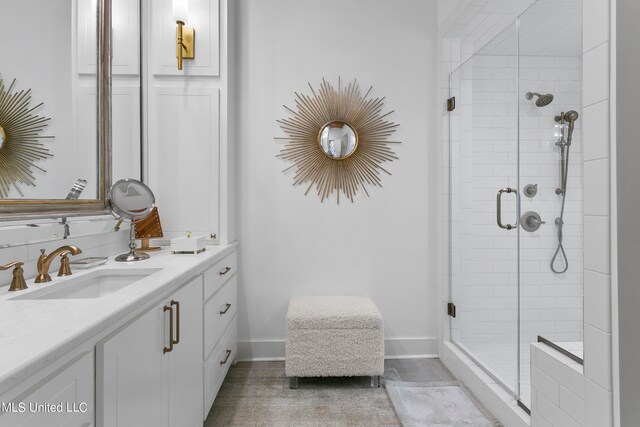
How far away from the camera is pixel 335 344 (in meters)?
2.02

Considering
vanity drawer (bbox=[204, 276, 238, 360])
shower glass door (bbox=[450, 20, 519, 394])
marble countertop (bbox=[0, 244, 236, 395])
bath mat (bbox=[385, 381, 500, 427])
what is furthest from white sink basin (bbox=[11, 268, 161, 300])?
shower glass door (bbox=[450, 20, 519, 394])

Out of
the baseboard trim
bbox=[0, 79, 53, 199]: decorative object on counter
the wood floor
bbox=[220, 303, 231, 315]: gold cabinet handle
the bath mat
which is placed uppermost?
bbox=[0, 79, 53, 199]: decorative object on counter

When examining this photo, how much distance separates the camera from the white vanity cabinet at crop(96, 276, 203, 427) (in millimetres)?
825

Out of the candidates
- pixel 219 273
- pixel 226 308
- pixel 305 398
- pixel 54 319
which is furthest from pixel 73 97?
pixel 305 398

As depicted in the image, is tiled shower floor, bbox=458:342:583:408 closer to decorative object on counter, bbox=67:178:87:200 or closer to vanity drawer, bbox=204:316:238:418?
vanity drawer, bbox=204:316:238:418

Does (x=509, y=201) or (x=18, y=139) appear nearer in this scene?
(x=18, y=139)

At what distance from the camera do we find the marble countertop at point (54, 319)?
22.4 inches

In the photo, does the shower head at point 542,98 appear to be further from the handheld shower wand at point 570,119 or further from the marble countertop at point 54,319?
the marble countertop at point 54,319

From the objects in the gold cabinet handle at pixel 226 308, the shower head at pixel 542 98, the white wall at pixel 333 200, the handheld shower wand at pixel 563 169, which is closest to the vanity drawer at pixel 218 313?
the gold cabinet handle at pixel 226 308

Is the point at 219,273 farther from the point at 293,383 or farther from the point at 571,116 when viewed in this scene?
the point at 571,116

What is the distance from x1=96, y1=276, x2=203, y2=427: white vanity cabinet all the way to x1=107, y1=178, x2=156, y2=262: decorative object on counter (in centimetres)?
39

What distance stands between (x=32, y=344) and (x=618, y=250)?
143 cm

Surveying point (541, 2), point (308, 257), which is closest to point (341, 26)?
point (541, 2)

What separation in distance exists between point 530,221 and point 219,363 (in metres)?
1.76
